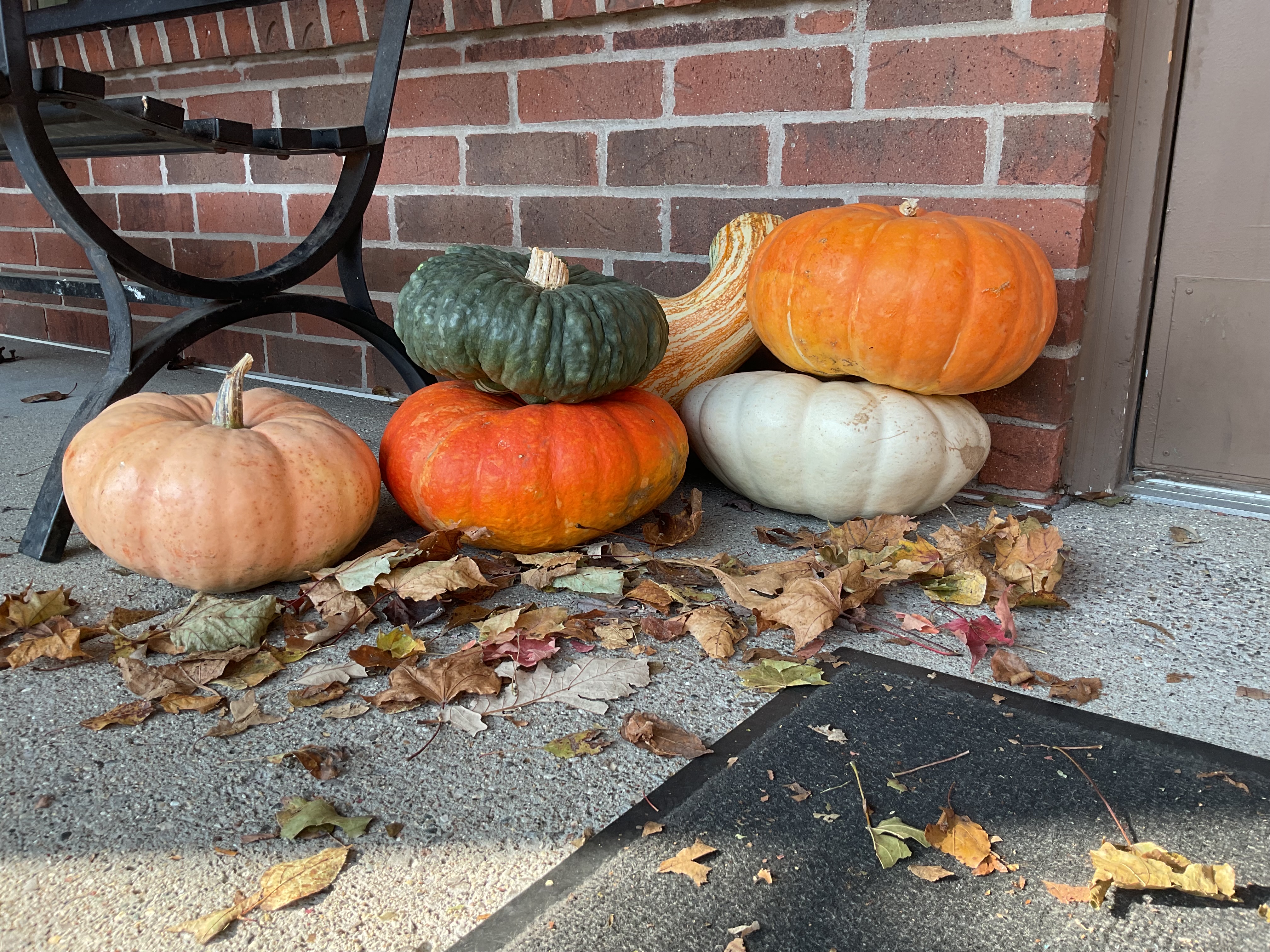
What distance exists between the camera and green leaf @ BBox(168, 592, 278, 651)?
4.79ft

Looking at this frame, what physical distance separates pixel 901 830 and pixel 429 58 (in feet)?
8.29

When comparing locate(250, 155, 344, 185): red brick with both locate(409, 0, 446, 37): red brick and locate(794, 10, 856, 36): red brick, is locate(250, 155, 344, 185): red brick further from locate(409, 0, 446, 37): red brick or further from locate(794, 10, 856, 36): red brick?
locate(794, 10, 856, 36): red brick

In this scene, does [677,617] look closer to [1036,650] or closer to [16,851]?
[1036,650]

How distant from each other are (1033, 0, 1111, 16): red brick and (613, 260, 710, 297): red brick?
92cm

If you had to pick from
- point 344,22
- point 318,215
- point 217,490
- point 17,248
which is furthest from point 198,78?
point 217,490

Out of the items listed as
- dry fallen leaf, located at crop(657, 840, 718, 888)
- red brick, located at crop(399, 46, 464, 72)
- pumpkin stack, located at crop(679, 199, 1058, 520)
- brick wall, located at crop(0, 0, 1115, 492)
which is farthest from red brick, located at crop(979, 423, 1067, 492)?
red brick, located at crop(399, 46, 464, 72)

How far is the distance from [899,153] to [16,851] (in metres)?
2.03

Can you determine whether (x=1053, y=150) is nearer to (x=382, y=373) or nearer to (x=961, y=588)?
(x=961, y=588)

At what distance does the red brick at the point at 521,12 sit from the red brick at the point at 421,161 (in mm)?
403

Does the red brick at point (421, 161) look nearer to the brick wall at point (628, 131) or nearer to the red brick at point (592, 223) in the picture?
the brick wall at point (628, 131)

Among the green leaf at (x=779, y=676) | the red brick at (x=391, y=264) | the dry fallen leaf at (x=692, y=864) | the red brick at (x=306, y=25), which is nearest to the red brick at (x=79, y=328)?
the red brick at (x=391, y=264)

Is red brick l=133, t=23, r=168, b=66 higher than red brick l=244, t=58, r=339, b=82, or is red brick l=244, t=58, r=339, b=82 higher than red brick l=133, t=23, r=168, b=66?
red brick l=133, t=23, r=168, b=66

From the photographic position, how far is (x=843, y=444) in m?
1.89

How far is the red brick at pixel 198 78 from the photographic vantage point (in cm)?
322
